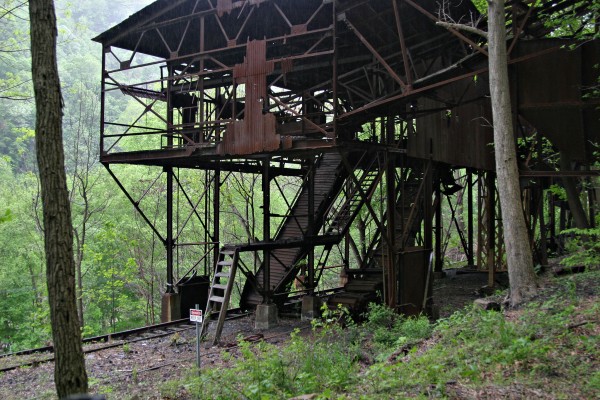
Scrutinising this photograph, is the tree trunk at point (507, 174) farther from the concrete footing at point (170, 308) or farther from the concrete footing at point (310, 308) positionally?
the concrete footing at point (170, 308)

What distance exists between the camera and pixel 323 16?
47.4 feet

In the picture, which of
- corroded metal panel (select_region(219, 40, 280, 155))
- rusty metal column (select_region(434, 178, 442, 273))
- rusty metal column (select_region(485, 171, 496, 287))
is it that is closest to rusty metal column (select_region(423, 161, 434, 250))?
rusty metal column (select_region(485, 171, 496, 287))

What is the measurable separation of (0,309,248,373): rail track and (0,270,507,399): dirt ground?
163mm

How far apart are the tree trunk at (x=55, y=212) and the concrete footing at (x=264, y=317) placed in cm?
946

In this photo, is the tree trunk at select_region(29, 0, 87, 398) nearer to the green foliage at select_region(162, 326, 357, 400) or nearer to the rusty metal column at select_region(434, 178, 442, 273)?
the green foliage at select_region(162, 326, 357, 400)

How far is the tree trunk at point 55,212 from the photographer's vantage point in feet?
18.7

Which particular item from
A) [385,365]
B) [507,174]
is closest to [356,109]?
[507,174]

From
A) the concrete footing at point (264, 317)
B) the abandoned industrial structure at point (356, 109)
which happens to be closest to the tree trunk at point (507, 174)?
the abandoned industrial structure at point (356, 109)

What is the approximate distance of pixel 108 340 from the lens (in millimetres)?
13625

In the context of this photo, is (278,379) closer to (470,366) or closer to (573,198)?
(470,366)

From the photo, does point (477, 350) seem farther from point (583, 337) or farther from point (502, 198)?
point (502, 198)

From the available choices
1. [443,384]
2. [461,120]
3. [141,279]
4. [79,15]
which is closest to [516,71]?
[461,120]

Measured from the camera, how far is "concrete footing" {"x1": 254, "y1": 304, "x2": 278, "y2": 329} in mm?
15045

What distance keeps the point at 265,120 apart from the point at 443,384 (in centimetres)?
911
